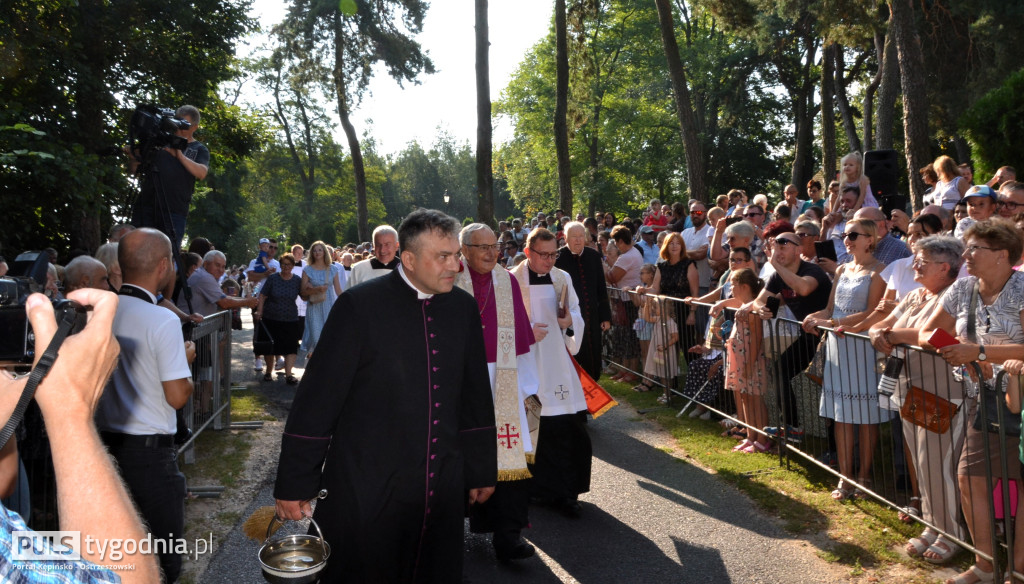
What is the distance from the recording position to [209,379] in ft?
26.8

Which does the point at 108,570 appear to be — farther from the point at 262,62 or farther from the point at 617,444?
the point at 262,62

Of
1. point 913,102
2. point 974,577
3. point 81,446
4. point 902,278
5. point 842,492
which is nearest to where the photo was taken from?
point 81,446

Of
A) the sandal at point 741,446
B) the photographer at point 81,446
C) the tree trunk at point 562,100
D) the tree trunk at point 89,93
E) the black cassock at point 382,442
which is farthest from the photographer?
the tree trunk at point 562,100

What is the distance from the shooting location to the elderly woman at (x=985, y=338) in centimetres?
457

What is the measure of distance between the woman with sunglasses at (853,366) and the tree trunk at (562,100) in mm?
13557

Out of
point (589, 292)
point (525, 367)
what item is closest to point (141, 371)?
point (525, 367)

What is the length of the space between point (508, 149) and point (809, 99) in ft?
89.5

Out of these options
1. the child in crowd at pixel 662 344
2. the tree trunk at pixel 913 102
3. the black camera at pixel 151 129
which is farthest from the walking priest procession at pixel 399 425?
the tree trunk at pixel 913 102

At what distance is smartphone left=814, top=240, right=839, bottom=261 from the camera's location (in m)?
8.98

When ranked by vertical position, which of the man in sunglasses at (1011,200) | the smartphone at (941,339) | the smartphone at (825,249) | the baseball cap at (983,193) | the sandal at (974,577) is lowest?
the sandal at (974,577)

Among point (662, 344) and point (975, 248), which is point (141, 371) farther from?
point (662, 344)

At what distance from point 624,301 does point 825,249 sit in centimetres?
342

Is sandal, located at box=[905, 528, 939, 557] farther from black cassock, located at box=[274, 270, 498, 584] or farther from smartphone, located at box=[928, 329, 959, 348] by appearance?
black cassock, located at box=[274, 270, 498, 584]

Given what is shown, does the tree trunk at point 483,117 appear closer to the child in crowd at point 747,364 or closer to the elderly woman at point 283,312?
the elderly woman at point 283,312
